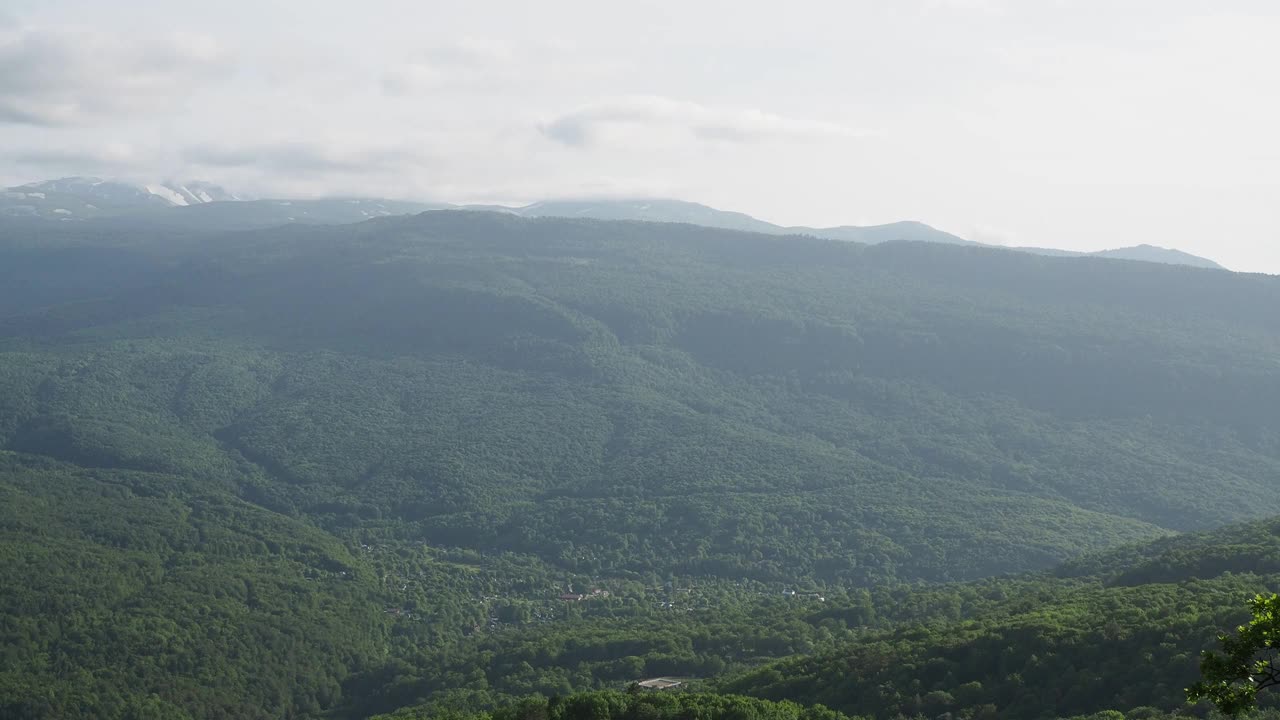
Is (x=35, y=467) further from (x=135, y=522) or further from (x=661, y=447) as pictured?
(x=661, y=447)

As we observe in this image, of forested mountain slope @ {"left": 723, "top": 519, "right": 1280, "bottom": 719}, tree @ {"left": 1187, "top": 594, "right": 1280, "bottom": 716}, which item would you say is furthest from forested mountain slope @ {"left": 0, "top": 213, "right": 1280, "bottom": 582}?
tree @ {"left": 1187, "top": 594, "right": 1280, "bottom": 716}

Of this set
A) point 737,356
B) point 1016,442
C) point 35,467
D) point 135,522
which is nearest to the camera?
point 135,522

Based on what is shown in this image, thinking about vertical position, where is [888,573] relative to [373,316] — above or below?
below

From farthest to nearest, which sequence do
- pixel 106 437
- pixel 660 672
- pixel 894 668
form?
1. pixel 106 437
2. pixel 660 672
3. pixel 894 668

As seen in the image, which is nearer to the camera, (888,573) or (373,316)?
(888,573)

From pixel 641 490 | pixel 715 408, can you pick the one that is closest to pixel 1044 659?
pixel 641 490

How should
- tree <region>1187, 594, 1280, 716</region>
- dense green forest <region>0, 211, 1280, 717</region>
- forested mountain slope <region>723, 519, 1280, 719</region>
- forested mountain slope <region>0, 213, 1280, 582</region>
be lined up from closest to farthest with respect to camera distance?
tree <region>1187, 594, 1280, 716</region>
forested mountain slope <region>723, 519, 1280, 719</region>
dense green forest <region>0, 211, 1280, 717</region>
forested mountain slope <region>0, 213, 1280, 582</region>

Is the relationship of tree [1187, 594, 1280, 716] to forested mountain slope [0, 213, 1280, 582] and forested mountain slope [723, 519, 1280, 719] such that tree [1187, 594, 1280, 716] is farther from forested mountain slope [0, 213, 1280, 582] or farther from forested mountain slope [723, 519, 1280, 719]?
forested mountain slope [0, 213, 1280, 582]

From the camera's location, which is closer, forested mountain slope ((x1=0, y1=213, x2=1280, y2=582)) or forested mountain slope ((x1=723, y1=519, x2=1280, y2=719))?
forested mountain slope ((x1=723, y1=519, x2=1280, y2=719))

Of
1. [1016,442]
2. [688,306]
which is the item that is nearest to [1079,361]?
[1016,442]
